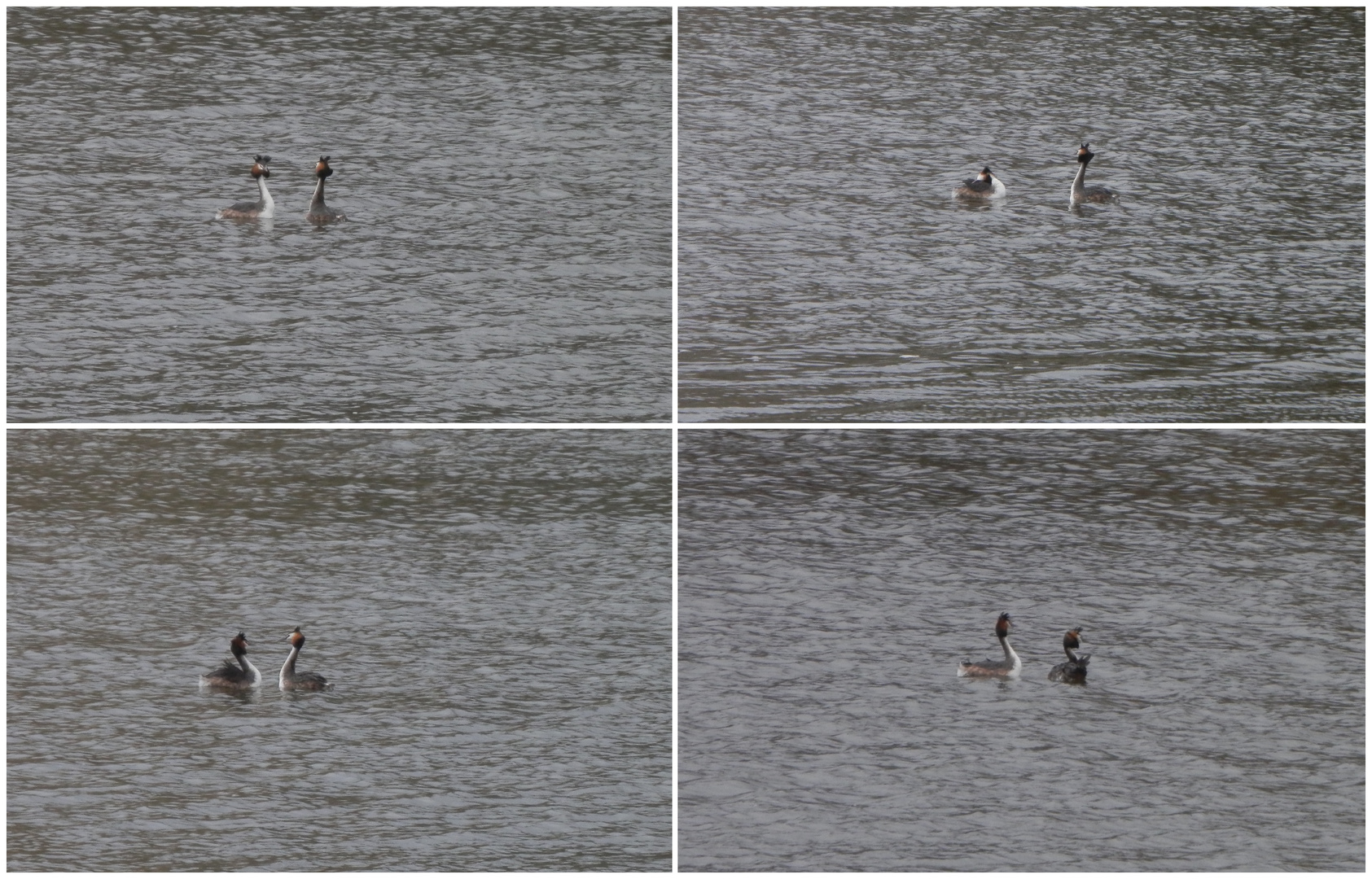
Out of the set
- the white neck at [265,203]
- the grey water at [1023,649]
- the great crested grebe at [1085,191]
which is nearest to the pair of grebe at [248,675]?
the grey water at [1023,649]

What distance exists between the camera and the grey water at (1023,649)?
241 inches

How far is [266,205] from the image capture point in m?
7.64

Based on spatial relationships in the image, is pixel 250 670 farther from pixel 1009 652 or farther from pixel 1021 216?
pixel 1021 216

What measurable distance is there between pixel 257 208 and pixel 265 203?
41 millimetres

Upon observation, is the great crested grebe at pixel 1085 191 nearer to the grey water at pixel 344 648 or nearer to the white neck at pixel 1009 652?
the white neck at pixel 1009 652

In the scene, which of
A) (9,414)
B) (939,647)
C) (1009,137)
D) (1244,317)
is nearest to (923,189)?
(1009,137)

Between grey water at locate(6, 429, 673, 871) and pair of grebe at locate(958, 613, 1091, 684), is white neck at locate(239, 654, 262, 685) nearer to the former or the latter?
grey water at locate(6, 429, 673, 871)

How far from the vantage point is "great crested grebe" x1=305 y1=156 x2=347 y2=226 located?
304 inches

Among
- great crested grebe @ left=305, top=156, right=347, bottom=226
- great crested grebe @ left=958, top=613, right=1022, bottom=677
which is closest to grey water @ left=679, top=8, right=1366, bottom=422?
great crested grebe @ left=958, top=613, right=1022, bottom=677

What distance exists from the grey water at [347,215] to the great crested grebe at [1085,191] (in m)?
1.49

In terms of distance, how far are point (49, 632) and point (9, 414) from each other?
2.21ft

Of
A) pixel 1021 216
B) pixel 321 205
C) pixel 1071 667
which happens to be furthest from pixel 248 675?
pixel 1021 216

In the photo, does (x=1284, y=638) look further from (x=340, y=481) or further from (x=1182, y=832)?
(x=340, y=481)

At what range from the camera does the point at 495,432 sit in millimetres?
6816
